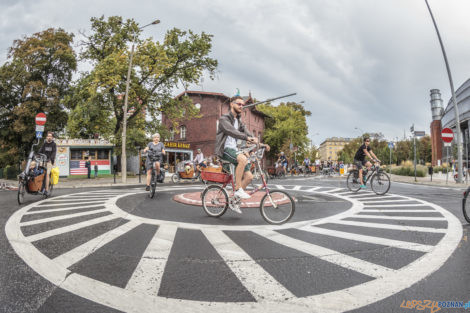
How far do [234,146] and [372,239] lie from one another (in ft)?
8.50

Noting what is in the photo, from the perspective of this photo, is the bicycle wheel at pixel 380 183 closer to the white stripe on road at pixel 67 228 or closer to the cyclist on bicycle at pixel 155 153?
the cyclist on bicycle at pixel 155 153

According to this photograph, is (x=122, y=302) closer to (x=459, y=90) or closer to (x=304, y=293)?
(x=304, y=293)

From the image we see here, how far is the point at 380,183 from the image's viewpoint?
31.2 ft

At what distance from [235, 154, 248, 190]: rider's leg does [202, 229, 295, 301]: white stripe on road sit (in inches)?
58.8

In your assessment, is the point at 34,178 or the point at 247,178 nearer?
the point at 247,178

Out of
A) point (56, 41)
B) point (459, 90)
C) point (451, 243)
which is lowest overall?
point (451, 243)

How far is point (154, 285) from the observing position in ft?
7.34

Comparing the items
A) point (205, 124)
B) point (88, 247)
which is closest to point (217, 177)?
point (88, 247)

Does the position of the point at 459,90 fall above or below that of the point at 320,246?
above

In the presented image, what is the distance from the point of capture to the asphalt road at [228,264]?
1.98m

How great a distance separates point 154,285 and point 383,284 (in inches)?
69.6

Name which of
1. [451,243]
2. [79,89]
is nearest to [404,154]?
[79,89]

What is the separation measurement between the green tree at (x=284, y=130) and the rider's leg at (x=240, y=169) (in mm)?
42344

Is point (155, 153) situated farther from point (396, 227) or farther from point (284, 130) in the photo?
point (284, 130)
